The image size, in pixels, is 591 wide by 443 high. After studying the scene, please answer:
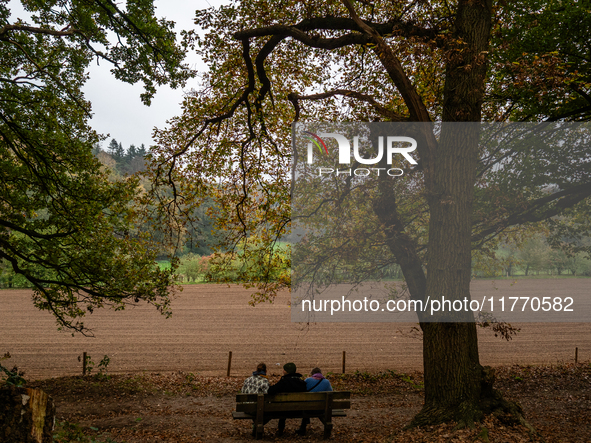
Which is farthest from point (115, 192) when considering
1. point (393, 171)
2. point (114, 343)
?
point (114, 343)

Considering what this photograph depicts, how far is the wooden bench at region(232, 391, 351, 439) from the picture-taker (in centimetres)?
766

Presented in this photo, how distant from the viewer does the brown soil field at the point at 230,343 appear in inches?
689

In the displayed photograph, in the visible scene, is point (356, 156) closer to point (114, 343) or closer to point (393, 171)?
point (393, 171)

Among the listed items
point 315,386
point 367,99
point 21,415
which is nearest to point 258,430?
point 315,386

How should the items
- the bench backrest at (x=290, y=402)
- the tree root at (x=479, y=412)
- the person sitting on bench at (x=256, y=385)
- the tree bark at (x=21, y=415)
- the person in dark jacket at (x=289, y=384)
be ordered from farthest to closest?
1. the person sitting on bench at (x=256, y=385)
2. the person in dark jacket at (x=289, y=384)
3. the bench backrest at (x=290, y=402)
4. the tree root at (x=479, y=412)
5. the tree bark at (x=21, y=415)

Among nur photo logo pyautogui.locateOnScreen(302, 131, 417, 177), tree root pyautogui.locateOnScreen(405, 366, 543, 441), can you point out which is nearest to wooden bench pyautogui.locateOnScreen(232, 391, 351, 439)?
tree root pyautogui.locateOnScreen(405, 366, 543, 441)

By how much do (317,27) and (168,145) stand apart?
15.7ft

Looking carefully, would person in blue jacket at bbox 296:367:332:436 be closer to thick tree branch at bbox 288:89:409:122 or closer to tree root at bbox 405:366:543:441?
tree root at bbox 405:366:543:441

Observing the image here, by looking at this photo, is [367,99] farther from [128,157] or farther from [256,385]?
[128,157]

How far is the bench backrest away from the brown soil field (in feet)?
21.2

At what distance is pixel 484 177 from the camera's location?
40.5ft

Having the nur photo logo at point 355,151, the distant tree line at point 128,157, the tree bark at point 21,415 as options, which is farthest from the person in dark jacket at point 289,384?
the distant tree line at point 128,157

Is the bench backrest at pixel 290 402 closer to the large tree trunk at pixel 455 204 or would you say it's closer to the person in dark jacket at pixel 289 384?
the person in dark jacket at pixel 289 384

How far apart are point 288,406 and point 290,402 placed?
0.23 ft
